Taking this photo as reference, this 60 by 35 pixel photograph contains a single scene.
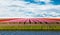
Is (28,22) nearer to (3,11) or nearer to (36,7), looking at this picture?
(36,7)

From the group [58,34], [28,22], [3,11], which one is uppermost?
[3,11]

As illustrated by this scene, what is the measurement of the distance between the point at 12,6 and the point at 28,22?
386 mm

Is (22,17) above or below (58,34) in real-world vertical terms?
above

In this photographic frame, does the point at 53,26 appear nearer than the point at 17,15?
No

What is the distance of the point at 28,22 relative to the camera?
265 cm

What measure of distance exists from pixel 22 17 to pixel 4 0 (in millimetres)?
420

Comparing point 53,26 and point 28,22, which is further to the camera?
point 53,26

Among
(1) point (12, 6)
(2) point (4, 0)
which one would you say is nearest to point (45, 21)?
(1) point (12, 6)

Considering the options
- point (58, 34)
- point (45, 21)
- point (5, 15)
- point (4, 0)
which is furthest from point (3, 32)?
point (58, 34)

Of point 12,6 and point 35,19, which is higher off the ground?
point 12,6

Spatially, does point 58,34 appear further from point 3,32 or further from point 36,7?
point 3,32

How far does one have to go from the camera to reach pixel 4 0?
8.59 ft

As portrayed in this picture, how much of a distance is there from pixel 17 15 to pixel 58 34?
31.5 inches

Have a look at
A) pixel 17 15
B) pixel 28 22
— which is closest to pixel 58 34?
pixel 28 22
